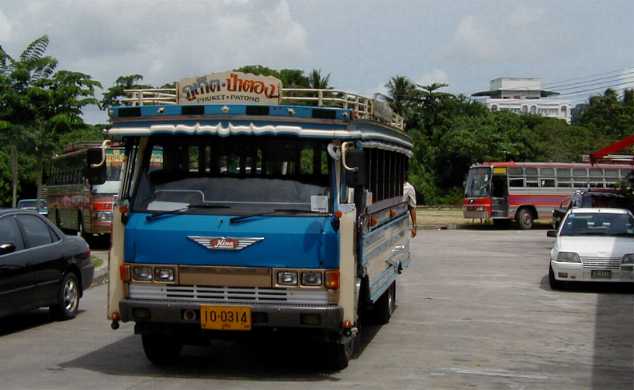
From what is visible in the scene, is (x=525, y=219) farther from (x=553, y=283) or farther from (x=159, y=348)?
(x=159, y=348)

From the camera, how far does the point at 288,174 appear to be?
9.37m

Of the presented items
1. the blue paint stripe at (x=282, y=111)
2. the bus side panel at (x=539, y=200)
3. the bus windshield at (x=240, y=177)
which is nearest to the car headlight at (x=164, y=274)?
the bus windshield at (x=240, y=177)

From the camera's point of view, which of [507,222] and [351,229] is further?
[507,222]

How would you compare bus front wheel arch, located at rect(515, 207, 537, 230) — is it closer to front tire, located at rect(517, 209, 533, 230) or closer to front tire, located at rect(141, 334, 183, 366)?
front tire, located at rect(517, 209, 533, 230)

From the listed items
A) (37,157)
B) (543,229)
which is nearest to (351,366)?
(37,157)

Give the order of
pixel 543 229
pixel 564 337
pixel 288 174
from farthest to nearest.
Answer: pixel 543 229 → pixel 564 337 → pixel 288 174

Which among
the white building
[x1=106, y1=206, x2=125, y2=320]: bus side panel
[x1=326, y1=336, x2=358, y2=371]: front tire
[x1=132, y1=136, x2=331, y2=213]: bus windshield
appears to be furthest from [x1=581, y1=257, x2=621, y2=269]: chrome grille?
the white building

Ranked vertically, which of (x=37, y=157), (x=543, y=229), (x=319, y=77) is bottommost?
(x=543, y=229)

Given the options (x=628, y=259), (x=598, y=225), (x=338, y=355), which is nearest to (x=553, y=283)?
(x=628, y=259)

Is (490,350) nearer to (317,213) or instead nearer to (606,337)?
(606,337)

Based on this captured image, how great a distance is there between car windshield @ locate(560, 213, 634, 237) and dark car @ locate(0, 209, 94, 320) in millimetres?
9139

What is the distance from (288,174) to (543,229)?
3279cm

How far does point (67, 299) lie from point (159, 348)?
3947 mm

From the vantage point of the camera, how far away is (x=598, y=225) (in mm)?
18516
